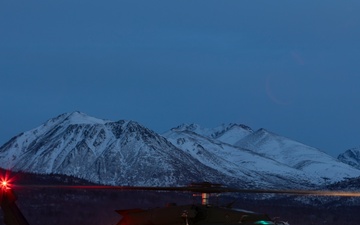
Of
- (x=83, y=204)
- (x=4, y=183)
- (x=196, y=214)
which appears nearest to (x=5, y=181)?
(x=4, y=183)

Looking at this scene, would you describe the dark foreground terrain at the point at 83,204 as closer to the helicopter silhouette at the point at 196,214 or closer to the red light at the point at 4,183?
the red light at the point at 4,183

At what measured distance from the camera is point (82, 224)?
106312mm

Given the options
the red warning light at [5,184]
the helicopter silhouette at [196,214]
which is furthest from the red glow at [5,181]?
the helicopter silhouette at [196,214]

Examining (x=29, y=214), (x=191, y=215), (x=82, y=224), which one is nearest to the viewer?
(x=191, y=215)

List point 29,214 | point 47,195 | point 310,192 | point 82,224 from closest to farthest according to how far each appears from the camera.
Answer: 1. point 310,192
2. point 82,224
3. point 29,214
4. point 47,195

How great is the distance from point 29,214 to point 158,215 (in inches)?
4384

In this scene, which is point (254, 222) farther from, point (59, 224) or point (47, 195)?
point (47, 195)

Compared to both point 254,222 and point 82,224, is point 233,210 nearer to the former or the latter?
point 254,222

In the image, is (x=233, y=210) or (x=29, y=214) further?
(x=29, y=214)

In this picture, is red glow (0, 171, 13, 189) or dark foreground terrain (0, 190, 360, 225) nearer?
red glow (0, 171, 13, 189)

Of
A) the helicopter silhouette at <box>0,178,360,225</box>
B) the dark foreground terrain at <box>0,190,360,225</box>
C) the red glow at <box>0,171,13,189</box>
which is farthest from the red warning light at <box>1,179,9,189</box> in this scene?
the dark foreground terrain at <box>0,190,360,225</box>

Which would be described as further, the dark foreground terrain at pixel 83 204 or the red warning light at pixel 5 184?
the dark foreground terrain at pixel 83 204

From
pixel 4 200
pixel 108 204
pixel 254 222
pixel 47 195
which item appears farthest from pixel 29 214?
pixel 254 222

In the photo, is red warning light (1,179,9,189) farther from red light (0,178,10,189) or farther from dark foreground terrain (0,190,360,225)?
dark foreground terrain (0,190,360,225)
